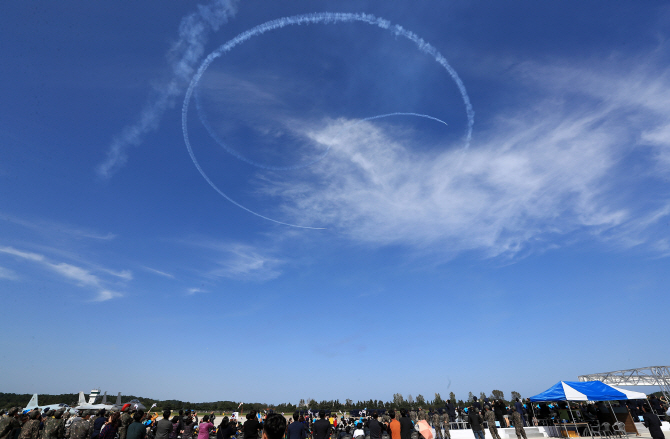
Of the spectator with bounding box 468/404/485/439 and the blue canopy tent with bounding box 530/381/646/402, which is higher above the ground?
the blue canopy tent with bounding box 530/381/646/402

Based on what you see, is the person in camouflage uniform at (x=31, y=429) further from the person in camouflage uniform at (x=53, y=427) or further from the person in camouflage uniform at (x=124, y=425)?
the person in camouflage uniform at (x=124, y=425)

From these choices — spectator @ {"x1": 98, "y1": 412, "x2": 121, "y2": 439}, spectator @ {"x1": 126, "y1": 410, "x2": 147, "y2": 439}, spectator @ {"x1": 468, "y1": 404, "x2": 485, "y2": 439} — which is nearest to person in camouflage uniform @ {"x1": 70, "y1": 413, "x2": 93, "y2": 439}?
spectator @ {"x1": 98, "y1": 412, "x2": 121, "y2": 439}

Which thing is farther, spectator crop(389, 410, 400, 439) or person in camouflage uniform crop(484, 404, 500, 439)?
person in camouflage uniform crop(484, 404, 500, 439)

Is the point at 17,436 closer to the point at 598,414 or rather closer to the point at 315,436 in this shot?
the point at 315,436

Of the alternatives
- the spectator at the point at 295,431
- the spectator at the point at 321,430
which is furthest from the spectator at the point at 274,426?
the spectator at the point at 321,430

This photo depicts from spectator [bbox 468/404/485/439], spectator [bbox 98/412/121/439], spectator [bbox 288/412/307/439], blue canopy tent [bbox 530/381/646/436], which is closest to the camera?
spectator [bbox 288/412/307/439]

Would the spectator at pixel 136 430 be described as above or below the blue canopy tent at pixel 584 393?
below

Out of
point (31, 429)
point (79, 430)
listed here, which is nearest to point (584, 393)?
point (79, 430)

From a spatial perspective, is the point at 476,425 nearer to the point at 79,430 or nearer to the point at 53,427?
the point at 79,430

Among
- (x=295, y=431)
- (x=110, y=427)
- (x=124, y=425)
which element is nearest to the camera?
(x=295, y=431)

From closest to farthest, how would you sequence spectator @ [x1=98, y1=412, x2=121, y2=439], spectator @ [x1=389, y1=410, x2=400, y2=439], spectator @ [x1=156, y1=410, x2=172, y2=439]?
spectator @ [x1=98, y1=412, x2=121, y2=439], spectator @ [x1=156, y1=410, x2=172, y2=439], spectator @ [x1=389, y1=410, x2=400, y2=439]

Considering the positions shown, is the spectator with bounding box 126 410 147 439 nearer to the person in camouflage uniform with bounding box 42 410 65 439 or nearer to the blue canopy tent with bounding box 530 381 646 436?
the person in camouflage uniform with bounding box 42 410 65 439

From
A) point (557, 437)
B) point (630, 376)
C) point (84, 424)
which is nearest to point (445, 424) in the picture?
point (557, 437)

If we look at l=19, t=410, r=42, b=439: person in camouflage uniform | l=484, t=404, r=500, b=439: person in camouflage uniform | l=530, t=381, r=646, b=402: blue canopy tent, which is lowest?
l=19, t=410, r=42, b=439: person in camouflage uniform
